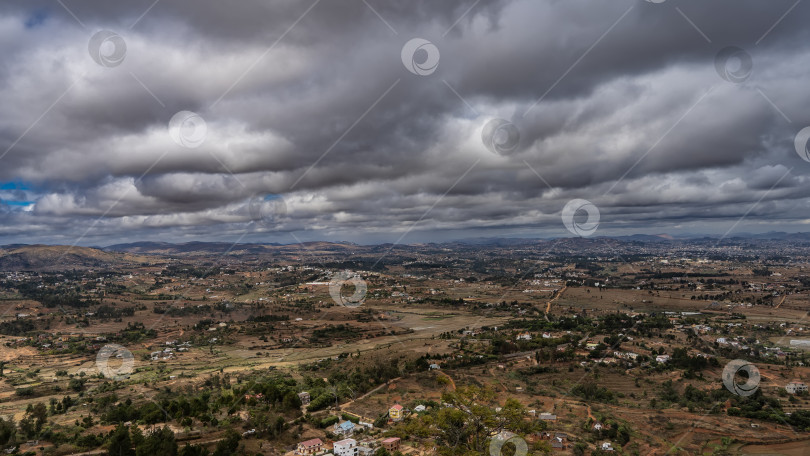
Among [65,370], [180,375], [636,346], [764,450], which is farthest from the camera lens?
[636,346]

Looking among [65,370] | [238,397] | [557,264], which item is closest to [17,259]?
[65,370]

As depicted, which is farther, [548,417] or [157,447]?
[548,417]

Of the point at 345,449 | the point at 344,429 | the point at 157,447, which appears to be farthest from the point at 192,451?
the point at 344,429

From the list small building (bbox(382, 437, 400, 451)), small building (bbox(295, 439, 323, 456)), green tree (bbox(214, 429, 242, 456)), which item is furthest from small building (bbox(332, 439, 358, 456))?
green tree (bbox(214, 429, 242, 456))

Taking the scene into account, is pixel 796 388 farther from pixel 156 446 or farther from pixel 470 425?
pixel 156 446

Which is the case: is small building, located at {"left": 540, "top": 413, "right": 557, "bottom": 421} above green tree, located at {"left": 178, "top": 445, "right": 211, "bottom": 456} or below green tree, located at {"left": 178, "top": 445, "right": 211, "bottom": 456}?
below

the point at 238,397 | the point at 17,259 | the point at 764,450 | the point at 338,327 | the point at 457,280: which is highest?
the point at 17,259

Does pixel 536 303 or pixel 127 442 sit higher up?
pixel 536 303

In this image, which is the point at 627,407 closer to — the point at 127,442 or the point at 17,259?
the point at 127,442

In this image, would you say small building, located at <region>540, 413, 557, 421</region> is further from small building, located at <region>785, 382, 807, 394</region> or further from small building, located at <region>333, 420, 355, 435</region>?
small building, located at <region>785, 382, 807, 394</region>
